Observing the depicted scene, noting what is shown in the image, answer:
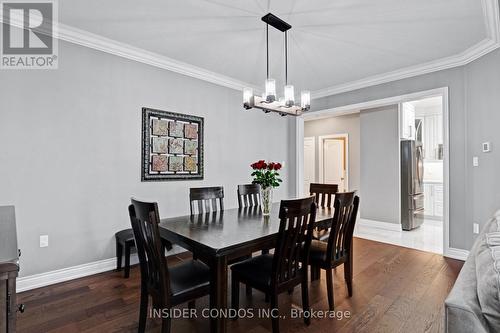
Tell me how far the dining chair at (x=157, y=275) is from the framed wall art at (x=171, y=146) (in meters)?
1.74

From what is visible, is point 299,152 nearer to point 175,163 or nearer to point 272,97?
point 175,163

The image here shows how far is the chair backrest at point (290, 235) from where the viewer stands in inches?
72.2

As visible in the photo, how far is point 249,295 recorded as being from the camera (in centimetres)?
253

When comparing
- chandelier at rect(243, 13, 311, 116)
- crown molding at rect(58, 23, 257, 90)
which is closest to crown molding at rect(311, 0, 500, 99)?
chandelier at rect(243, 13, 311, 116)

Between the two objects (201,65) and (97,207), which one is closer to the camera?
(97,207)

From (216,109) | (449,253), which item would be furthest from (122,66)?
(449,253)

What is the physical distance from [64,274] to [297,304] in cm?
244

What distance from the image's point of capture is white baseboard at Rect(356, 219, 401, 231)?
505 cm

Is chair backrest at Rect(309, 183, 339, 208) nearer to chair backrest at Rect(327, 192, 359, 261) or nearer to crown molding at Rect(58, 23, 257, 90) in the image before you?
chair backrest at Rect(327, 192, 359, 261)

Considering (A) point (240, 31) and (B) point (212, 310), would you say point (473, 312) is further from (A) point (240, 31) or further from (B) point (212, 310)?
(A) point (240, 31)

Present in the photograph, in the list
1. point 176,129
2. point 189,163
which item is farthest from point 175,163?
point 176,129

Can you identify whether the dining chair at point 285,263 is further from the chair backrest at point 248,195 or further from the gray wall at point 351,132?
the gray wall at point 351,132

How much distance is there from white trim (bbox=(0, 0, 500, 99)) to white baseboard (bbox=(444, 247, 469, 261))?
96.6 inches

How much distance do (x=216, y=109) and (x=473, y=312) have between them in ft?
12.4
